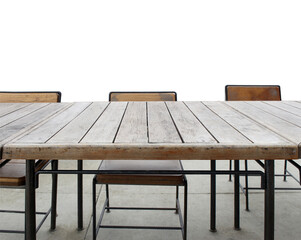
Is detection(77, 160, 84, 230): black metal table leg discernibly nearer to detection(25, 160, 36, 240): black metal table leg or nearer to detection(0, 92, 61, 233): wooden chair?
detection(0, 92, 61, 233): wooden chair

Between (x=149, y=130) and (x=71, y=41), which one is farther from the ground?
(x=71, y=41)

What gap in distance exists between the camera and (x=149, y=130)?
111 cm

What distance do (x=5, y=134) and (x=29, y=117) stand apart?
331 mm

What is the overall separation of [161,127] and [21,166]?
0.90 m

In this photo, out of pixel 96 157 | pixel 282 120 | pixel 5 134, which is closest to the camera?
pixel 96 157

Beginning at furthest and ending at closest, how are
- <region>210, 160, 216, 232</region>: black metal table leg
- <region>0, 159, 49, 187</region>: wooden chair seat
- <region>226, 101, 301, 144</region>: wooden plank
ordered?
<region>210, 160, 216, 232</region>: black metal table leg → <region>0, 159, 49, 187</region>: wooden chair seat → <region>226, 101, 301, 144</region>: wooden plank

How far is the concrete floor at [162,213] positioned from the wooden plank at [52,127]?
0.83 meters

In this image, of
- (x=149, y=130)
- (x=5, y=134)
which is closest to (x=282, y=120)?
(x=149, y=130)

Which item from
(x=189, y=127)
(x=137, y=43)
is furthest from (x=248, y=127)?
(x=137, y=43)

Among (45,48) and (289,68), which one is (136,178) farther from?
(289,68)

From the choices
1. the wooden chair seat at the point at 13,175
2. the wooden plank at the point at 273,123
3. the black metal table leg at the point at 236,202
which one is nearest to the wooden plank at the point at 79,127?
the wooden chair seat at the point at 13,175

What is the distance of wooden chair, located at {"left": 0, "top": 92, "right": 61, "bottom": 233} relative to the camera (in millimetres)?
1438

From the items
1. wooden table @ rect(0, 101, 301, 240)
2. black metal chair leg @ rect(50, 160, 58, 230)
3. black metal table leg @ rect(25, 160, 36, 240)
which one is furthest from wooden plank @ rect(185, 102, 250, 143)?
black metal chair leg @ rect(50, 160, 58, 230)

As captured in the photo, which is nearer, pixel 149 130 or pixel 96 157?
pixel 96 157
